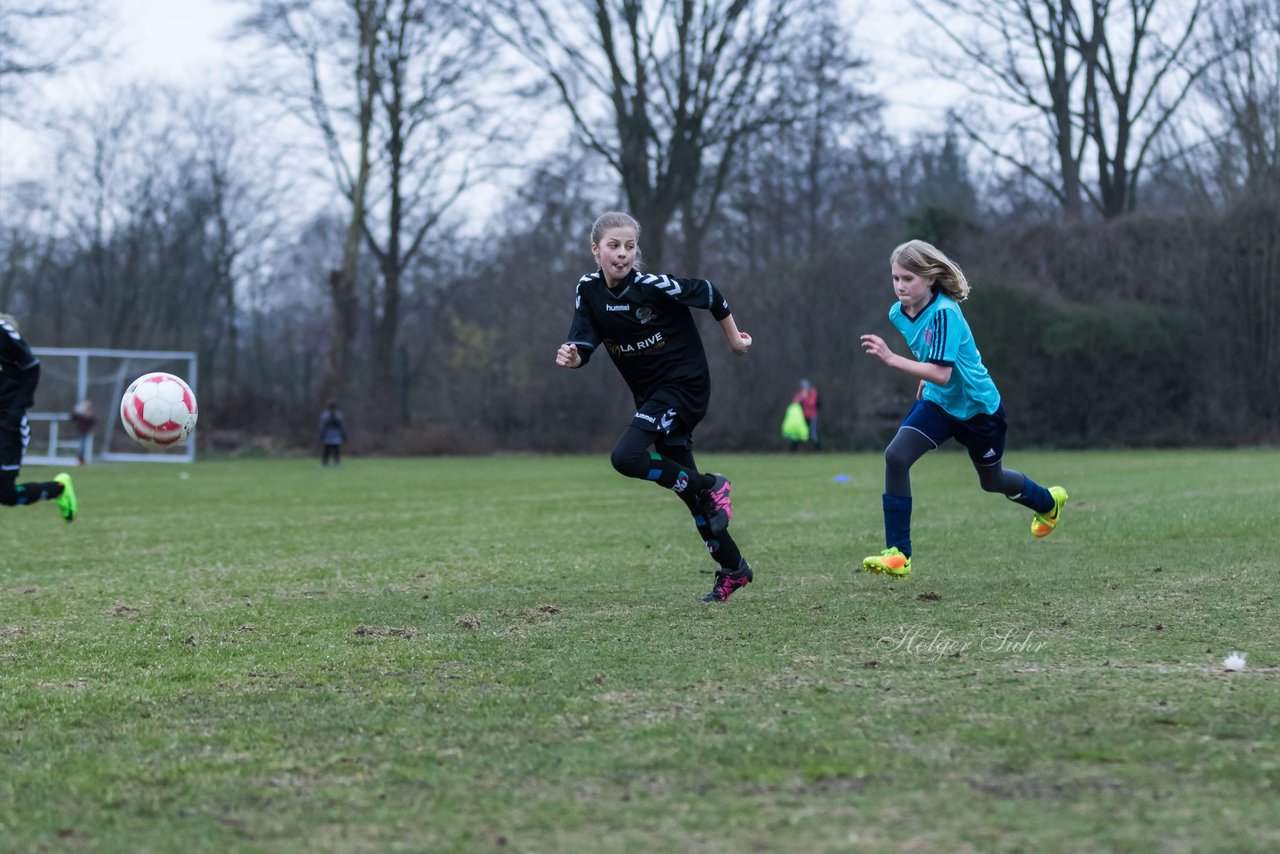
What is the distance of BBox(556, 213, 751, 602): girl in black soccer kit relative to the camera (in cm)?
643

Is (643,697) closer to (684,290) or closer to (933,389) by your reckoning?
(684,290)

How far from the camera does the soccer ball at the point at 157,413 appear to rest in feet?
25.4

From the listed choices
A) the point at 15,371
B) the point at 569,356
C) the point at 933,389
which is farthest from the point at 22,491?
the point at 933,389

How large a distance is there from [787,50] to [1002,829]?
99.3ft

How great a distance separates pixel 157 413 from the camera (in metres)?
7.73

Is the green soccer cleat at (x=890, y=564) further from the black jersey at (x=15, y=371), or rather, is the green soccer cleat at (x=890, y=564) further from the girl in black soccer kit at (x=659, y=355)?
the black jersey at (x=15, y=371)

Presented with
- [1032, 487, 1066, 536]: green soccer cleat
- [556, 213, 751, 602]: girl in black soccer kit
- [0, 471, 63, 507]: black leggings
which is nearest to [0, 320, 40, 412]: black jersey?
[0, 471, 63, 507]: black leggings

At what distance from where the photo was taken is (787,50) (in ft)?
103

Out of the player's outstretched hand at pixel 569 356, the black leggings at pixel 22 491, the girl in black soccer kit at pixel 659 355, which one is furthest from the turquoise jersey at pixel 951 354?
the black leggings at pixel 22 491

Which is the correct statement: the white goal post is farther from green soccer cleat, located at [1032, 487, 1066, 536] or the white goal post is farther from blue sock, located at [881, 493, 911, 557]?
blue sock, located at [881, 493, 911, 557]

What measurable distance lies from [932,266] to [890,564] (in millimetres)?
1530

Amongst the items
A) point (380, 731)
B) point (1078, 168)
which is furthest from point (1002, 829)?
point (1078, 168)

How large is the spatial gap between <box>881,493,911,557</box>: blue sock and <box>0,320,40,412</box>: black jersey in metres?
5.84

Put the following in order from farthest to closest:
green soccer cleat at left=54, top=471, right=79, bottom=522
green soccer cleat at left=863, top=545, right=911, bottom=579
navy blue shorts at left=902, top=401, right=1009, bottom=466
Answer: green soccer cleat at left=54, top=471, right=79, bottom=522 < navy blue shorts at left=902, top=401, right=1009, bottom=466 < green soccer cleat at left=863, top=545, right=911, bottom=579
